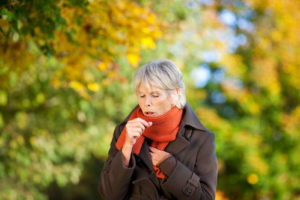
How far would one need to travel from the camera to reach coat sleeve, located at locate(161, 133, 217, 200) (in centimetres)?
216

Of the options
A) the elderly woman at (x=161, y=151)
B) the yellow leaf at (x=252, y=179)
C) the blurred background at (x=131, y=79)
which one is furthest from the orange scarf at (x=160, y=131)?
the yellow leaf at (x=252, y=179)

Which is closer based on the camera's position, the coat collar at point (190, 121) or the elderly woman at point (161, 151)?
the elderly woman at point (161, 151)

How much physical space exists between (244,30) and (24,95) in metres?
8.10

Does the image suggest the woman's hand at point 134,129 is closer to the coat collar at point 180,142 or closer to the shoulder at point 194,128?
the coat collar at point 180,142

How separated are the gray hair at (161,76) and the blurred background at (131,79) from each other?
120 centimetres

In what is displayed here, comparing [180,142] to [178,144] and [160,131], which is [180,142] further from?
[160,131]

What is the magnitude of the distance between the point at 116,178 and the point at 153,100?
446mm

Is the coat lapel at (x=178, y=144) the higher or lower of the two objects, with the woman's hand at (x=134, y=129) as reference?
lower

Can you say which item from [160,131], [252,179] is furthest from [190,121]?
[252,179]

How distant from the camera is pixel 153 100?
2213 millimetres

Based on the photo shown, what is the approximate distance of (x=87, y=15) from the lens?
3.83 metres

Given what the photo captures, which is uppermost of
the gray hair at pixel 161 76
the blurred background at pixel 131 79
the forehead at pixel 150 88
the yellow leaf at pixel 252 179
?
the gray hair at pixel 161 76

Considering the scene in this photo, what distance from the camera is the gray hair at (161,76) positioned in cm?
220

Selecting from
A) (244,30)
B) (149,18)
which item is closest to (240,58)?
(244,30)
